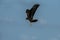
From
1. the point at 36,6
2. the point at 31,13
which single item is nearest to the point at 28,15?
the point at 31,13

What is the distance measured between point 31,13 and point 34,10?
517 millimetres

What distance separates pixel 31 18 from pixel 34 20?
0.23 m

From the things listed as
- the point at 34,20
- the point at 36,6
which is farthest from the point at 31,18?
the point at 36,6

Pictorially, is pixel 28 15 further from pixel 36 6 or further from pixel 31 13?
pixel 36 6

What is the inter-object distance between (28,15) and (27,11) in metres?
0.39

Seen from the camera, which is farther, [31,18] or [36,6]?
[31,18]

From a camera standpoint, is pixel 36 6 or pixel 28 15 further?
pixel 28 15

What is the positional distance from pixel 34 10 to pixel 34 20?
86 cm

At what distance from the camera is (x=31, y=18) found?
14.7 meters

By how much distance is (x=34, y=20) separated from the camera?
14.7 meters

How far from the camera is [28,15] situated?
14.7 m

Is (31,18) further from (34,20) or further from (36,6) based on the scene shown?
(36,6)

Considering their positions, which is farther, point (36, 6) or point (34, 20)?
point (34, 20)

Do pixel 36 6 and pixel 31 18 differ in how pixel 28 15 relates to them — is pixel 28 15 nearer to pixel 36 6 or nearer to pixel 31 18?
pixel 31 18
